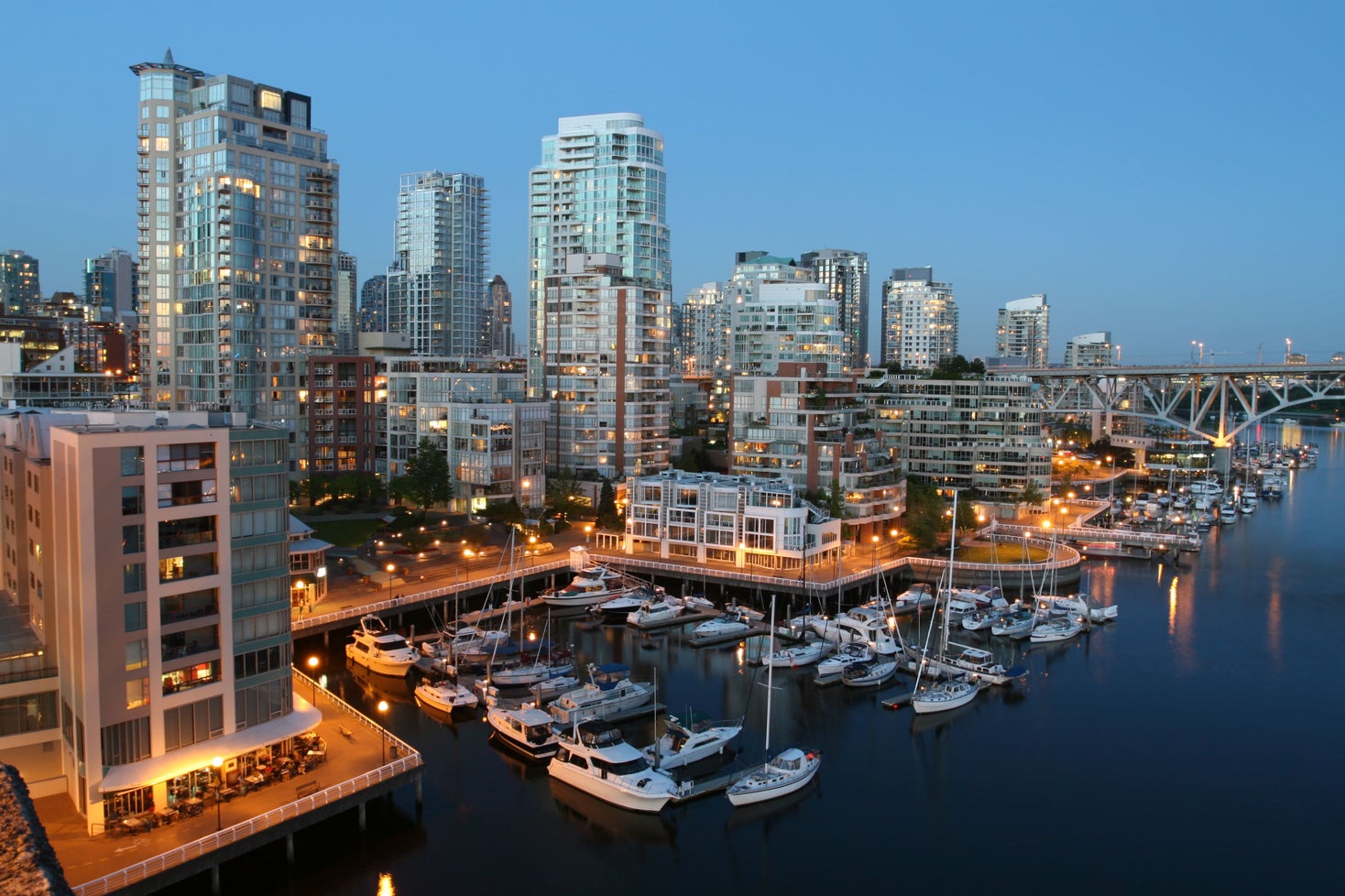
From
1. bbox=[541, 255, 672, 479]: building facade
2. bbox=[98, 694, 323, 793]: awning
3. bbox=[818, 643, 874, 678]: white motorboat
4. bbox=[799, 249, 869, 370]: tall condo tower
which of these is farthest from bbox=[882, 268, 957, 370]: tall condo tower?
bbox=[98, 694, 323, 793]: awning

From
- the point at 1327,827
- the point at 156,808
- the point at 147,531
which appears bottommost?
the point at 1327,827

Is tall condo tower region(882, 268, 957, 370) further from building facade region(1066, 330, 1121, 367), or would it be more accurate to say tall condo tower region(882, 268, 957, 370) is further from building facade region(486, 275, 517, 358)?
building facade region(486, 275, 517, 358)

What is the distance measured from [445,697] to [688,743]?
7.87 m

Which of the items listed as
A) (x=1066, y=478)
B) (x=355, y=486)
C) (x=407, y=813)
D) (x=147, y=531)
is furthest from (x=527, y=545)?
Result: (x=1066, y=478)

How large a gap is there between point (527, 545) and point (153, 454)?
28194 mm

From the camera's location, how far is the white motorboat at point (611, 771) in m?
23.2

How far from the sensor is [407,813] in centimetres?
2262

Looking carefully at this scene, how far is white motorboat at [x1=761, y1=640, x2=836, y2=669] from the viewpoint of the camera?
1350 inches

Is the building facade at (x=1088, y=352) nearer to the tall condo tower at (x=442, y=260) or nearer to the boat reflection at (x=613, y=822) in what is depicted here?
the tall condo tower at (x=442, y=260)

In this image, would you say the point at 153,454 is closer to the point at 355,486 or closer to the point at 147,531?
the point at 147,531

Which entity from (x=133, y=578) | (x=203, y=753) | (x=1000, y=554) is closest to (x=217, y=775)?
(x=203, y=753)

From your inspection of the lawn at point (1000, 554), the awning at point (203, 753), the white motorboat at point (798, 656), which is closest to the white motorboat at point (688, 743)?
the white motorboat at point (798, 656)

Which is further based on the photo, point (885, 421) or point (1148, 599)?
point (885, 421)

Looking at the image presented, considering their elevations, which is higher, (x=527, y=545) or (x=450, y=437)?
(x=450, y=437)
